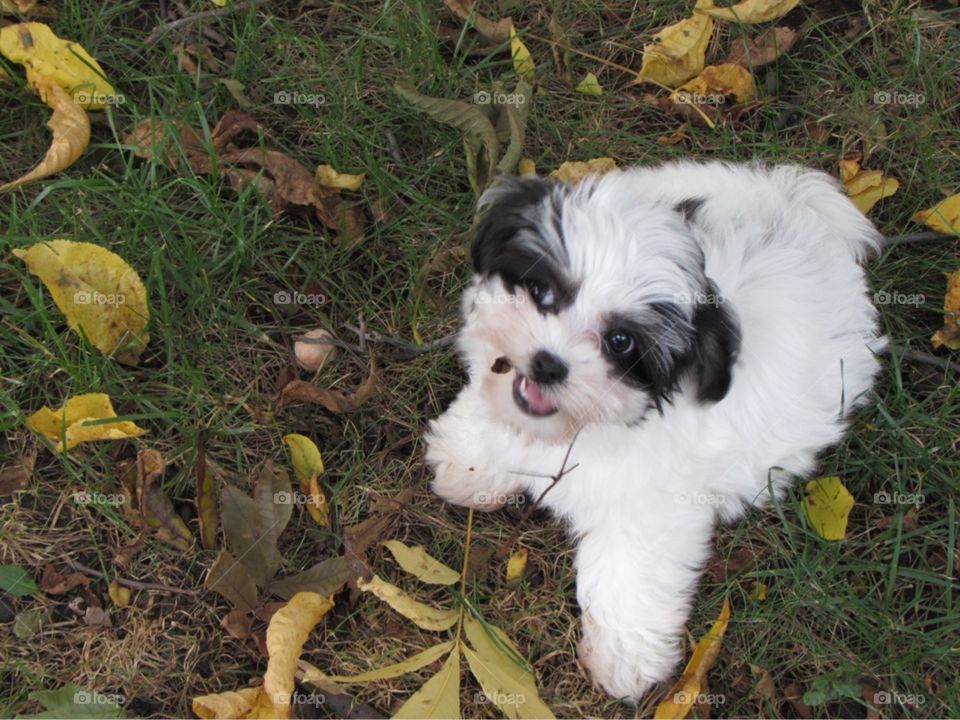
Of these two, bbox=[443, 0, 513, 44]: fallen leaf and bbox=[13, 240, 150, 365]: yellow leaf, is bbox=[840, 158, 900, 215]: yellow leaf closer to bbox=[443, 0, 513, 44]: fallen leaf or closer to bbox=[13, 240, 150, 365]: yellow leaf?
bbox=[443, 0, 513, 44]: fallen leaf

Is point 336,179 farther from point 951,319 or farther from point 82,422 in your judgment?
point 951,319

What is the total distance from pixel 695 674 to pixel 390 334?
56.2 inches

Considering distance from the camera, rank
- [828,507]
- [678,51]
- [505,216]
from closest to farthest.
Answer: [505,216] → [828,507] → [678,51]

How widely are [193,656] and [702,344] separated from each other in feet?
5.60

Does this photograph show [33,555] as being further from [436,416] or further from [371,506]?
[436,416]

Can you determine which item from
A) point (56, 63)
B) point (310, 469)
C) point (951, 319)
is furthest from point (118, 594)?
point (951, 319)

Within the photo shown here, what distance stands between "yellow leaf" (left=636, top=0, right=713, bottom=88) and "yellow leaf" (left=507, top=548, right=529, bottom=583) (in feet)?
5.95

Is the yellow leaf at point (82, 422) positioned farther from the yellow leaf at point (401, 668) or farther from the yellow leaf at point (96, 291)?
the yellow leaf at point (401, 668)

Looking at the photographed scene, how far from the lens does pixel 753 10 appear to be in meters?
3.53

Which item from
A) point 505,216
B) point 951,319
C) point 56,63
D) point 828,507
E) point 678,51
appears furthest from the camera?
point 678,51

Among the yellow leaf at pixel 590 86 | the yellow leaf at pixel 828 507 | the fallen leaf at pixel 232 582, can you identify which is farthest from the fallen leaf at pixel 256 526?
the yellow leaf at pixel 590 86

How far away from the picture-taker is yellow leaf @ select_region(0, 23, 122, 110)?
3211 millimetres

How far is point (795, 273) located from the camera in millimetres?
2543

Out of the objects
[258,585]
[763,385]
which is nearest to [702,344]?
[763,385]
